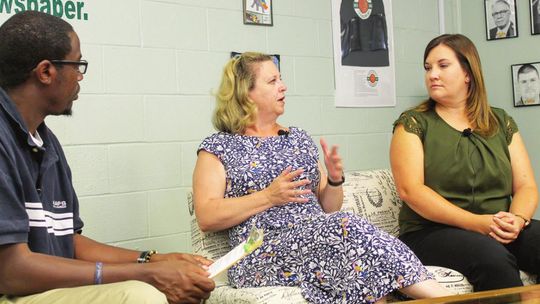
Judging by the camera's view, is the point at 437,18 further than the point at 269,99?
Yes

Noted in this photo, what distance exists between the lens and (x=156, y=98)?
3.08m

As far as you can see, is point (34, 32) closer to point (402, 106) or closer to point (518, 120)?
point (402, 106)

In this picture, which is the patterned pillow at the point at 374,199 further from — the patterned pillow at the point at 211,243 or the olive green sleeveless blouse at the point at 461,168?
the patterned pillow at the point at 211,243

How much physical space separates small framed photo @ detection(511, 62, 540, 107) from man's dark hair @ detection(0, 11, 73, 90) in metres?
2.98

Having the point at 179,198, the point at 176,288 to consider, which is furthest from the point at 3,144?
the point at 179,198

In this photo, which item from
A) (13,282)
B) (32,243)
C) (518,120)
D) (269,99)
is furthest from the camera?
(518,120)

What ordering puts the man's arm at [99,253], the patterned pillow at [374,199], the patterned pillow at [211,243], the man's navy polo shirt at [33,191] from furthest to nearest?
the patterned pillow at [374,199], the patterned pillow at [211,243], the man's arm at [99,253], the man's navy polo shirt at [33,191]

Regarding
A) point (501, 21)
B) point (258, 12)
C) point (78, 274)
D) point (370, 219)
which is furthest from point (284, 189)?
point (501, 21)

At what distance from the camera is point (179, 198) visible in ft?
10.5

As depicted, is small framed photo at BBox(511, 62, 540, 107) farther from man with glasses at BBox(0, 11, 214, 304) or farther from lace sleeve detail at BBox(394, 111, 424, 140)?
man with glasses at BBox(0, 11, 214, 304)

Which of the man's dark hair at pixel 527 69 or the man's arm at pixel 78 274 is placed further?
the man's dark hair at pixel 527 69

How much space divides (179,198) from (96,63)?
2.32 feet

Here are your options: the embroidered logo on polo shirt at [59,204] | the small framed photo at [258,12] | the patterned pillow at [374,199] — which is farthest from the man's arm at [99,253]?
the small framed photo at [258,12]

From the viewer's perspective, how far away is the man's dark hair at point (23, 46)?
1854mm
